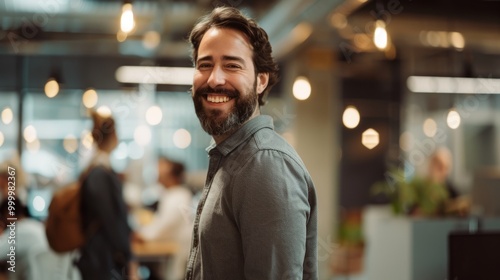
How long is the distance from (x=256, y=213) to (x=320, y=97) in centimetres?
566

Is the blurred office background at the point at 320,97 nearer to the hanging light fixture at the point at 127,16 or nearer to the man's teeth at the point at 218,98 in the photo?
the hanging light fixture at the point at 127,16

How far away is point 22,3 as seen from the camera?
4363mm

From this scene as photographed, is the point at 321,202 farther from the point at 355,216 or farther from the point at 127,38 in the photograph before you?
the point at 127,38

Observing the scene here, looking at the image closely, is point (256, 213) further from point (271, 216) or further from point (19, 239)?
point (19, 239)

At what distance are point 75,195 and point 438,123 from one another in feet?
22.4

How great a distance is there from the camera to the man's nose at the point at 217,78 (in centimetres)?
143

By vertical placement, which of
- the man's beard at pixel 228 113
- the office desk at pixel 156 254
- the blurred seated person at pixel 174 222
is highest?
the man's beard at pixel 228 113

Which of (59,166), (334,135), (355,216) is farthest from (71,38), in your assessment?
(355,216)

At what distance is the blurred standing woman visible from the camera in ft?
10.7

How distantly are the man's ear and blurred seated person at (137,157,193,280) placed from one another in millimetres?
3587

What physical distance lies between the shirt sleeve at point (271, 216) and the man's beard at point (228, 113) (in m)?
0.13

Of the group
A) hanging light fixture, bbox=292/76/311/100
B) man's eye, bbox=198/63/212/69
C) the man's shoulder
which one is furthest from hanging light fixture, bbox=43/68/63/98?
hanging light fixture, bbox=292/76/311/100

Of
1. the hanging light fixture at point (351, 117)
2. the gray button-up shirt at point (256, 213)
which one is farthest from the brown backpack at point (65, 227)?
the hanging light fixture at point (351, 117)

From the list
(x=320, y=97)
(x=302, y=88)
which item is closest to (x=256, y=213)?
(x=302, y=88)
